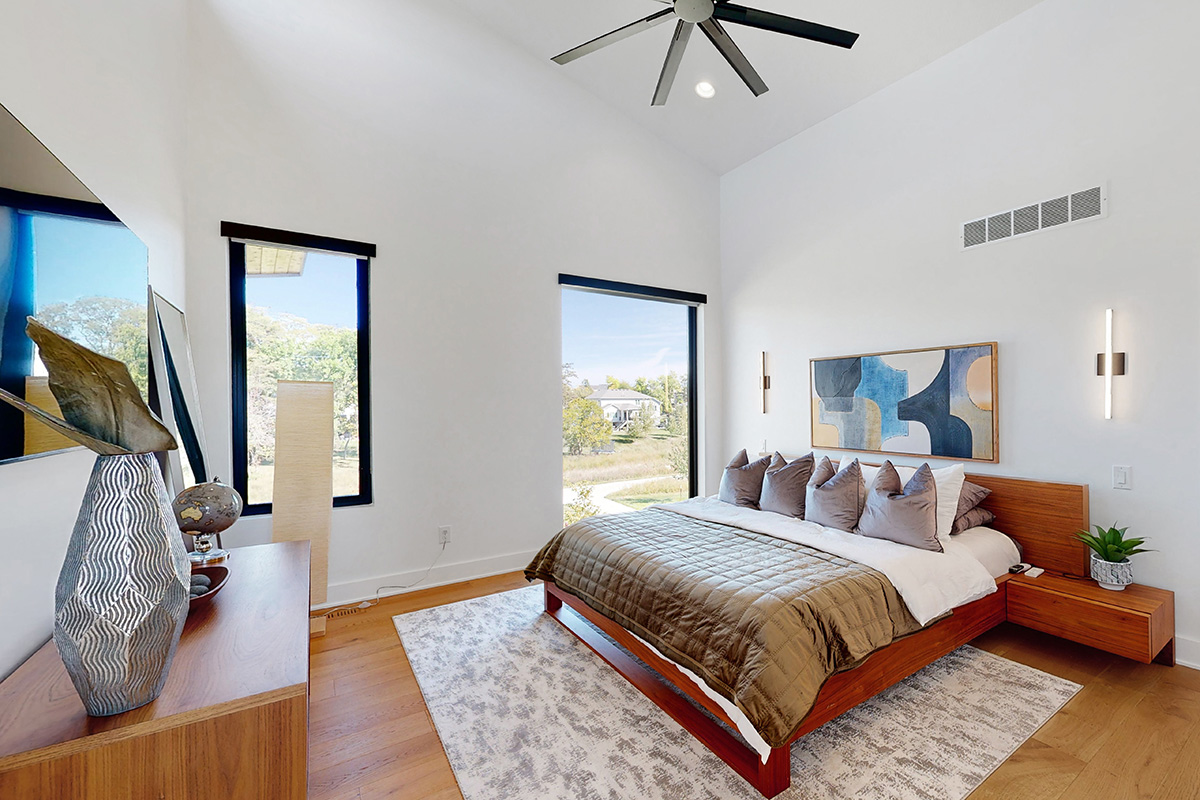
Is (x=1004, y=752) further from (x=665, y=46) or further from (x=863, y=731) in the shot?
(x=665, y=46)

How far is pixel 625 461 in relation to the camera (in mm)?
4594

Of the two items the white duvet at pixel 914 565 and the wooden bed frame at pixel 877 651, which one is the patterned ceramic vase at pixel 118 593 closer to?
the wooden bed frame at pixel 877 651

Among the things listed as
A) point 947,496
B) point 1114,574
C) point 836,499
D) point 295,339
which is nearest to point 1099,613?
point 1114,574

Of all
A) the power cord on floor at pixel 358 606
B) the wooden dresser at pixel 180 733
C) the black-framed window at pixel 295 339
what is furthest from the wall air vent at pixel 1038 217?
the power cord on floor at pixel 358 606

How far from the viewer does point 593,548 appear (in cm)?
278

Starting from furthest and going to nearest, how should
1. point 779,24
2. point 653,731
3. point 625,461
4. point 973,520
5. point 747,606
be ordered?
point 625,461 < point 973,520 < point 779,24 < point 653,731 < point 747,606

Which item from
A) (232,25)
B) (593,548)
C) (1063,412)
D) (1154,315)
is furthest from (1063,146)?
(232,25)

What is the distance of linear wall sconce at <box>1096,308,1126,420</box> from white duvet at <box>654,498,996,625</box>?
1.09 meters

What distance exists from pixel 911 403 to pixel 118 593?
13.2 ft

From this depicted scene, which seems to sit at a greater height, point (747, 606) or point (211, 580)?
point (211, 580)

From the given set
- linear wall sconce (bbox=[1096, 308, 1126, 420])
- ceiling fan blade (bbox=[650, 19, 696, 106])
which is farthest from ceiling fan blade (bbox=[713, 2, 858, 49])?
linear wall sconce (bbox=[1096, 308, 1126, 420])

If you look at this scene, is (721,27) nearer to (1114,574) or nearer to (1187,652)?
(1114,574)

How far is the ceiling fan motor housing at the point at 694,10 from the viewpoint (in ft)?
7.45

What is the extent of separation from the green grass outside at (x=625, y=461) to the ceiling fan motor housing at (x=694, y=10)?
302cm
